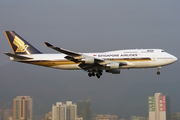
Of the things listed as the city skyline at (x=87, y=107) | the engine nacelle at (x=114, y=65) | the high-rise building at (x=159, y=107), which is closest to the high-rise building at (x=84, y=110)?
the city skyline at (x=87, y=107)

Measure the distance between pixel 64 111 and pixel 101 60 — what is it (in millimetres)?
30354

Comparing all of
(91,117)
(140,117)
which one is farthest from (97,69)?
(140,117)

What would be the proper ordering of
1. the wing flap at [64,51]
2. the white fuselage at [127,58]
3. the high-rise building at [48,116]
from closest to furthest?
the wing flap at [64,51], the white fuselage at [127,58], the high-rise building at [48,116]

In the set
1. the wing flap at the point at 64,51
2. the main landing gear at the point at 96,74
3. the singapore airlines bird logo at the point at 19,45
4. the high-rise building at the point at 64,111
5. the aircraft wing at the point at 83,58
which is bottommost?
the high-rise building at the point at 64,111

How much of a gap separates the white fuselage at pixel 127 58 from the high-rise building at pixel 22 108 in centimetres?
2239

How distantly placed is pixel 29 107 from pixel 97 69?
28.5 metres

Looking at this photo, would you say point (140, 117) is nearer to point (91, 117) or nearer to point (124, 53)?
point (91, 117)

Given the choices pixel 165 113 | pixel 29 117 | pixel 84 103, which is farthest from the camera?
pixel 165 113

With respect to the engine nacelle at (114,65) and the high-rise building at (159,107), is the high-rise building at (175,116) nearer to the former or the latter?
the high-rise building at (159,107)

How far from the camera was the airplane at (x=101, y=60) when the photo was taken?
47.4 metres

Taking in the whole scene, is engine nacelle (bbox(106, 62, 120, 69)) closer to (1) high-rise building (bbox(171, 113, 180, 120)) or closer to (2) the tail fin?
(2) the tail fin

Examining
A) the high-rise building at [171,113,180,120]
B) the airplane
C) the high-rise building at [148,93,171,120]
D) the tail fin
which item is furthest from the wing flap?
the high-rise building at [171,113,180,120]

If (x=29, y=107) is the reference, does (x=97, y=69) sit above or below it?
above

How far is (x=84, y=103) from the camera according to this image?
246ft
